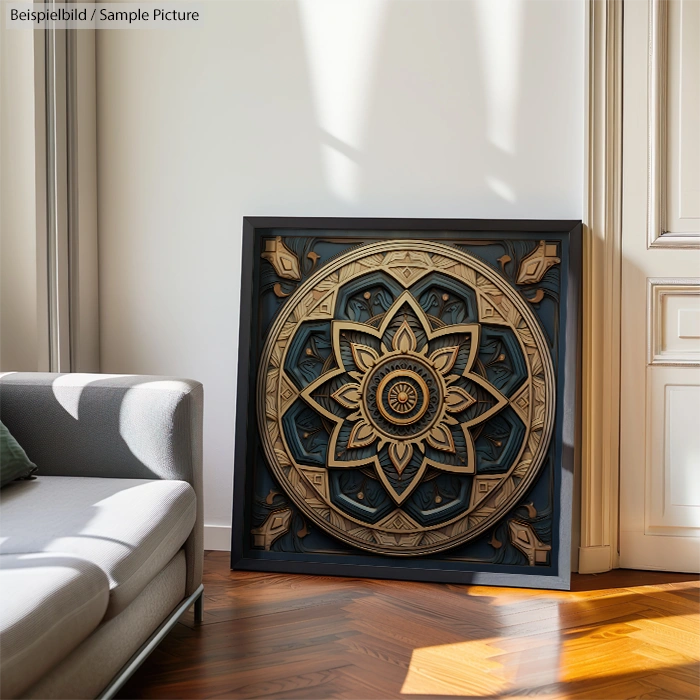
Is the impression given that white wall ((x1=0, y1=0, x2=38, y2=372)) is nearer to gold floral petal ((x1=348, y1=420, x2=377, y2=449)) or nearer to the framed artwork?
the framed artwork

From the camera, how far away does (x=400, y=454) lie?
94.0 inches

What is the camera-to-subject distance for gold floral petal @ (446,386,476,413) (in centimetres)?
238

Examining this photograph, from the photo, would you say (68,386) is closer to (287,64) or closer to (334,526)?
(334,526)

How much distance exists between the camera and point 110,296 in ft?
8.87

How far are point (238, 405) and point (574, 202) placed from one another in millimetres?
1360

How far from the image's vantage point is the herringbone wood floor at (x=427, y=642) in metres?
1.64

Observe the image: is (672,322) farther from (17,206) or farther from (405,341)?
(17,206)

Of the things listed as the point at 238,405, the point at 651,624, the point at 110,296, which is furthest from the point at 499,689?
the point at 110,296

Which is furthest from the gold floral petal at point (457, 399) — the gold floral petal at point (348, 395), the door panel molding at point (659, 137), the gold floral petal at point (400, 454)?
the door panel molding at point (659, 137)

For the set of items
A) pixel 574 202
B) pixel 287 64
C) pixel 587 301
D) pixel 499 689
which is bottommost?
pixel 499 689

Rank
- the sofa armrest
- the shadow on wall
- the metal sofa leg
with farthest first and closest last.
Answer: the shadow on wall < the metal sofa leg < the sofa armrest

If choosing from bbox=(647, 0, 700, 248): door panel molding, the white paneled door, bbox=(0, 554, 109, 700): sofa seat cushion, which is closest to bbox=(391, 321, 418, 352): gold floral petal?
the white paneled door

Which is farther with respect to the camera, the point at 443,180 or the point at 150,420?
the point at 443,180

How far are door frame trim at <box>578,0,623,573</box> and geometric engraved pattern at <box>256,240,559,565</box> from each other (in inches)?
6.6
